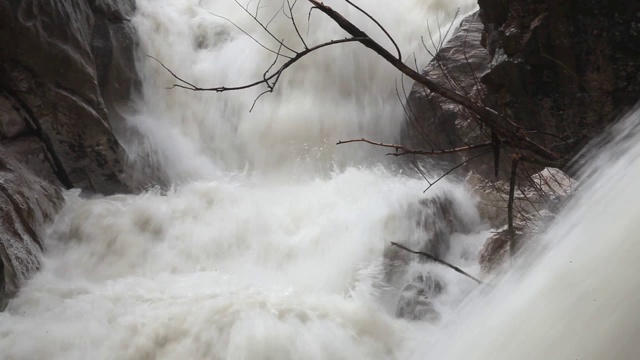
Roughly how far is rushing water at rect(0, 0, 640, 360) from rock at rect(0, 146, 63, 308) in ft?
0.45

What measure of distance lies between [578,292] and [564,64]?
3110 millimetres

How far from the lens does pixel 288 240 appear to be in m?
5.41

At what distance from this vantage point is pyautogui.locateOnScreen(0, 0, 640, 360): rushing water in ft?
5.16

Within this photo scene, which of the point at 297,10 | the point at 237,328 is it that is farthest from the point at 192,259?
the point at 297,10

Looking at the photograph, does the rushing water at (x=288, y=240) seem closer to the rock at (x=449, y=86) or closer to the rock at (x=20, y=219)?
the rock at (x=20, y=219)

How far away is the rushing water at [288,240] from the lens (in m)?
1.57

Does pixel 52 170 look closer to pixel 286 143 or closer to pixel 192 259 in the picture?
pixel 192 259

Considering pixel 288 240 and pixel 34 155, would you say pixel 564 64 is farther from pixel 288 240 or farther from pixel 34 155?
pixel 34 155

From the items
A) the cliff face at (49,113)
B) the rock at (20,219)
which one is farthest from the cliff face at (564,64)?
the cliff face at (49,113)

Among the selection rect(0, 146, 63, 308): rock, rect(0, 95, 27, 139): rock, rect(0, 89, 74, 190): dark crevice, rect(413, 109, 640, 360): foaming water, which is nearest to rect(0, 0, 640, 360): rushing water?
rect(413, 109, 640, 360): foaming water

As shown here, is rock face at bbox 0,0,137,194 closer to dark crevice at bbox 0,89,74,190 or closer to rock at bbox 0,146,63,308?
dark crevice at bbox 0,89,74,190

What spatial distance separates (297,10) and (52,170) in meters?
4.56

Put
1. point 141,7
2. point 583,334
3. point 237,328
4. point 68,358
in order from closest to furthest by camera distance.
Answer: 1. point 583,334
2. point 68,358
3. point 237,328
4. point 141,7

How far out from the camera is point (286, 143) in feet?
23.4
